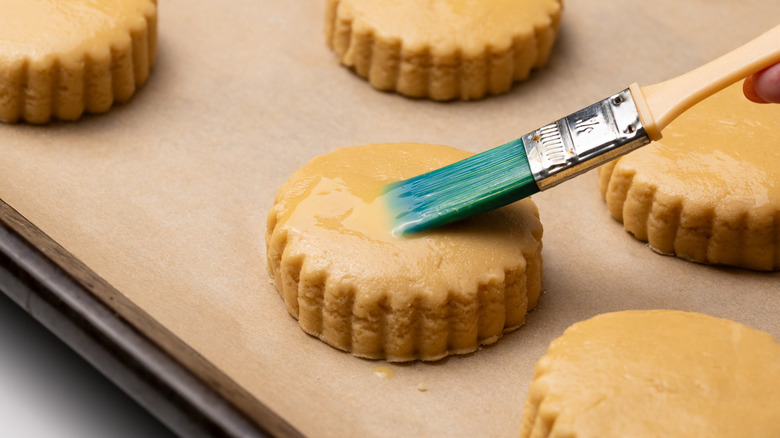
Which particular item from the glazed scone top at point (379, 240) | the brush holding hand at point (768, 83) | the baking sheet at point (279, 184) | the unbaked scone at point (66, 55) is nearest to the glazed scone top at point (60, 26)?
the unbaked scone at point (66, 55)

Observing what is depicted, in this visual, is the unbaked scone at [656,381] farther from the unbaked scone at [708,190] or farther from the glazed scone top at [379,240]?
the unbaked scone at [708,190]

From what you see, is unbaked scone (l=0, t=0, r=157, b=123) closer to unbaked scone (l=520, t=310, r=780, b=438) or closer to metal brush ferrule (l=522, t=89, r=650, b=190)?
metal brush ferrule (l=522, t=89, r=650, b=190)

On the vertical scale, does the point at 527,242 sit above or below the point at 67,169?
above

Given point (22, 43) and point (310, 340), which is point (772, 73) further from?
point (22, 43)

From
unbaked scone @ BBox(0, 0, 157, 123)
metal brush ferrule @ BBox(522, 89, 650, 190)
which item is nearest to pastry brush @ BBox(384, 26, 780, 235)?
metal brush ferrule @ BBox(522, 89, 650, 190)

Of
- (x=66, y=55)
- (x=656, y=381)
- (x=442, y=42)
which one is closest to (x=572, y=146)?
(x=656, y=381)

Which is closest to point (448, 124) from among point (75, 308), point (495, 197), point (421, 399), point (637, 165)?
point (637, 165)

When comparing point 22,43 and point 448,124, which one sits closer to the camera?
point 22,43
